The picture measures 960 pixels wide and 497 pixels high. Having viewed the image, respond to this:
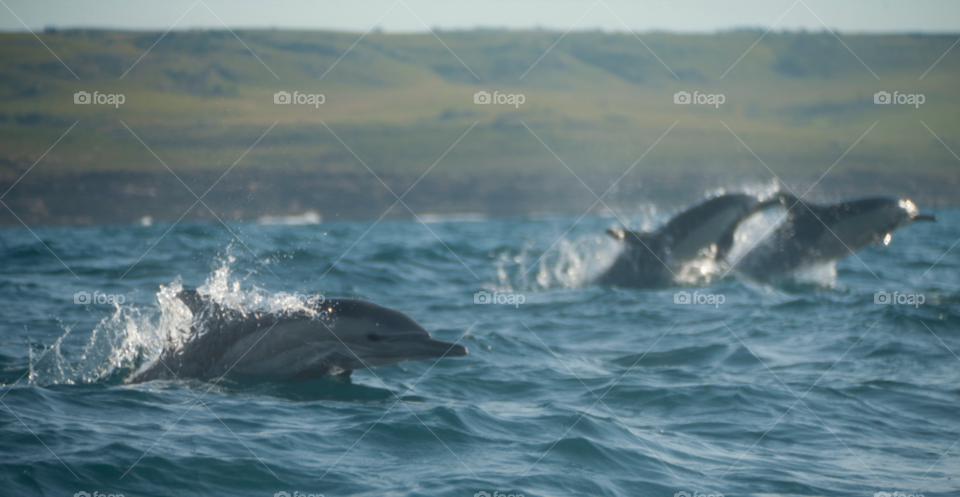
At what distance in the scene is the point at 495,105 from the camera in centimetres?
9112

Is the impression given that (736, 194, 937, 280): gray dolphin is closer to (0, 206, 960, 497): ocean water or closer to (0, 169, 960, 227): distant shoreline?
(0, 206, 960, 497): ocean water

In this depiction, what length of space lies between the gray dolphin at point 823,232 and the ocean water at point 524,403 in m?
1.27

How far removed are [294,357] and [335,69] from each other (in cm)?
6585

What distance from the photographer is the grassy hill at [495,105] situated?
5128 cm

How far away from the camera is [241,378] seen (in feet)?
24.5

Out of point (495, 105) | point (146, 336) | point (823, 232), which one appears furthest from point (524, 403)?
point (495, 105)

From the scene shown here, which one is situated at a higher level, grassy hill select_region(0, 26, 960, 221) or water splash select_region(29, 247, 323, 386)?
grassy hill select_region(0, 26, 960, 221)

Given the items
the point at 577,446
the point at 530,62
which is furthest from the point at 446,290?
the point at 530,62

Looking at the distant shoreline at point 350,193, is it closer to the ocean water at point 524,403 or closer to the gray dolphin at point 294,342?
the ocean water at point 524,403

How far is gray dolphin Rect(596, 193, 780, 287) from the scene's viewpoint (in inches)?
568

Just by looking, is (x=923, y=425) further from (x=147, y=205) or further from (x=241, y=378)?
(x=147, y=205)

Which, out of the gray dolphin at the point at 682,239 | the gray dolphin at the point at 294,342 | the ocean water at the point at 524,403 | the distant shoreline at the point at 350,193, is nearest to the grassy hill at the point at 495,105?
the distant shoreline at the point at 350,193

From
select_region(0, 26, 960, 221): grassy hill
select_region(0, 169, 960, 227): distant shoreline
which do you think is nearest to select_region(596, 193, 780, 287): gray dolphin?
select_region(0, 169, 960, 227): distant shoreline

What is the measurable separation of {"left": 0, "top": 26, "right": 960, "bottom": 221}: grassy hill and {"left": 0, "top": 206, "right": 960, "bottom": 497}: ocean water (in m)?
25.6
